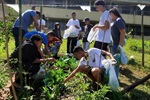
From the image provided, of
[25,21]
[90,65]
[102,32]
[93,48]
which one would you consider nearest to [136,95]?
[90,65]

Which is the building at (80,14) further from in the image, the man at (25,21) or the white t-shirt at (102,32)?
the white t-shirt at (102,32)

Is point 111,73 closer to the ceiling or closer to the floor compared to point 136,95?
closer to the ceiling

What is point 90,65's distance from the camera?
4930 millimetres

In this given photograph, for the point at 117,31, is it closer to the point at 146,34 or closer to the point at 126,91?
the point at 126,91

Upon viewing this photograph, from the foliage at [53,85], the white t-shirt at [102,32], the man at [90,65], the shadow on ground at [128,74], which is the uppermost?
the white t-shirt at [102,32]

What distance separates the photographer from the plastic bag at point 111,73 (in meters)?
4.54

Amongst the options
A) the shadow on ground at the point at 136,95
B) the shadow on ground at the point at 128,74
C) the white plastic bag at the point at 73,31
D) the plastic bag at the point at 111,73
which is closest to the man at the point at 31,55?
the plastic bag at the point at 111,73

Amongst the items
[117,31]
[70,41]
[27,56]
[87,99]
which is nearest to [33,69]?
[27,56]

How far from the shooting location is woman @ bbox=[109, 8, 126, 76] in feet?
18.5

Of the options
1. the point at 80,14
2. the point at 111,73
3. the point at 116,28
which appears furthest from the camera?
the point at 80,14

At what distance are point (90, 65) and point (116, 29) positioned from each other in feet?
3.81

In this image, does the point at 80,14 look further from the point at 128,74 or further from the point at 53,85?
the point at 53,85

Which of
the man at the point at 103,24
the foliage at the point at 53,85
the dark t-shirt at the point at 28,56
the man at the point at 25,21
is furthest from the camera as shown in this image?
the man at the point at 25,21

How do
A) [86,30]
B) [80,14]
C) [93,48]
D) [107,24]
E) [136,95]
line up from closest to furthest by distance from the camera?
[93,48], [136,95], [107,24], [86,30], [80,14]
